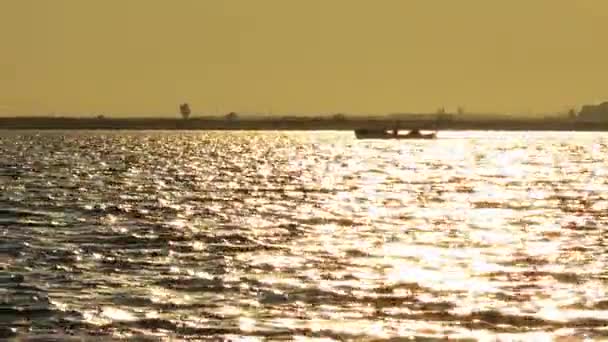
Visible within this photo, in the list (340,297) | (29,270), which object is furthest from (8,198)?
(340,297)

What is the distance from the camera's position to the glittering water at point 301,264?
31.2 m

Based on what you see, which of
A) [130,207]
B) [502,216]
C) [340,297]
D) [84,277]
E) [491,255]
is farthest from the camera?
[130,207]

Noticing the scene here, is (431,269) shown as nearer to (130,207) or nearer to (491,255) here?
(491,255)

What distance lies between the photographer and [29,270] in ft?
130

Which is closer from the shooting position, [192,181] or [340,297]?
[340,297]

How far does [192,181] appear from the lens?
101 meters

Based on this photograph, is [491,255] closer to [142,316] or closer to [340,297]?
[340,297]

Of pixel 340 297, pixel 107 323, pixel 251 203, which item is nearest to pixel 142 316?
pixel 107 323

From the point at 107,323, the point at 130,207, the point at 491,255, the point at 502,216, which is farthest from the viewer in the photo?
the point at 130,207

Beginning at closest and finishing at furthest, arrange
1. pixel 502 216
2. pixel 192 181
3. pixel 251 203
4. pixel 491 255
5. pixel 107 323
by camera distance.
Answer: pixel 107 323, pixel 491 255, pixel 502 216, pixel 251 203, pixel 192 181

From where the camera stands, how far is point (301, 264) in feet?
138

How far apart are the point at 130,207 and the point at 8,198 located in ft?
31.3

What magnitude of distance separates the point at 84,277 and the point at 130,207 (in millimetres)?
30764

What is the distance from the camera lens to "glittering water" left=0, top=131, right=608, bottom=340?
3119cm
